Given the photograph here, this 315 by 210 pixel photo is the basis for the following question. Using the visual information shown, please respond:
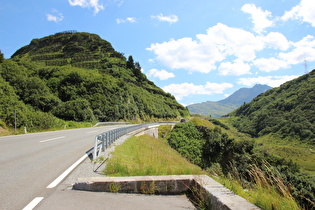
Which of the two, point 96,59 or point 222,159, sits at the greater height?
point 96,59

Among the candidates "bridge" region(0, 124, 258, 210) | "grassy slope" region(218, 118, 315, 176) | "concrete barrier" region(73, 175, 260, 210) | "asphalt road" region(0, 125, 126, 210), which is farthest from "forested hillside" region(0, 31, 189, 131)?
"grassy slope" region(218, 118, 315, 176)

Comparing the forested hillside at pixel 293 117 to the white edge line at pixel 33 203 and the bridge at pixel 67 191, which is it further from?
the white edge line at pixel 33 203

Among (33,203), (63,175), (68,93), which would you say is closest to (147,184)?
(33,203)

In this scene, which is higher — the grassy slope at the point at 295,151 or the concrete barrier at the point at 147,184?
the concrete barrier at the point at 147,184

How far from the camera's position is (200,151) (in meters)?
35.3

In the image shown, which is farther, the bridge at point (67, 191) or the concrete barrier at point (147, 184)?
the concrete barrier at point (147, 184)

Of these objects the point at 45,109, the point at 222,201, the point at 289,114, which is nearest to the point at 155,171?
the point at 222,201

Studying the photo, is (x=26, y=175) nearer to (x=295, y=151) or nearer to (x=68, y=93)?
(x=68, y=93)

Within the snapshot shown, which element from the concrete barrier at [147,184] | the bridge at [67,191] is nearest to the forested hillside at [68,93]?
the bridge at [67,191]

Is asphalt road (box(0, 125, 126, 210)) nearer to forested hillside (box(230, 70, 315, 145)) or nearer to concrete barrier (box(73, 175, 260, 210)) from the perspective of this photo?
concrete barrier (box(73, 175, 260, 210))

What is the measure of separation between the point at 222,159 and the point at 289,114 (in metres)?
109

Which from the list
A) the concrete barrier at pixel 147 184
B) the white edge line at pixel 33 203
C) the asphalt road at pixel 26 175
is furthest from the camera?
the concrete barrier at pixel 147 184

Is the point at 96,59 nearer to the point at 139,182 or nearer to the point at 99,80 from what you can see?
the point at 99,80

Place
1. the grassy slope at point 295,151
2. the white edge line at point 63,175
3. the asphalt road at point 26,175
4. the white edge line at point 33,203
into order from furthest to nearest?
→ the grassy slope at point 295,151
the white edge line at point 63,175
the asphalt road at point 26,175
the white edge line at point 33,203
